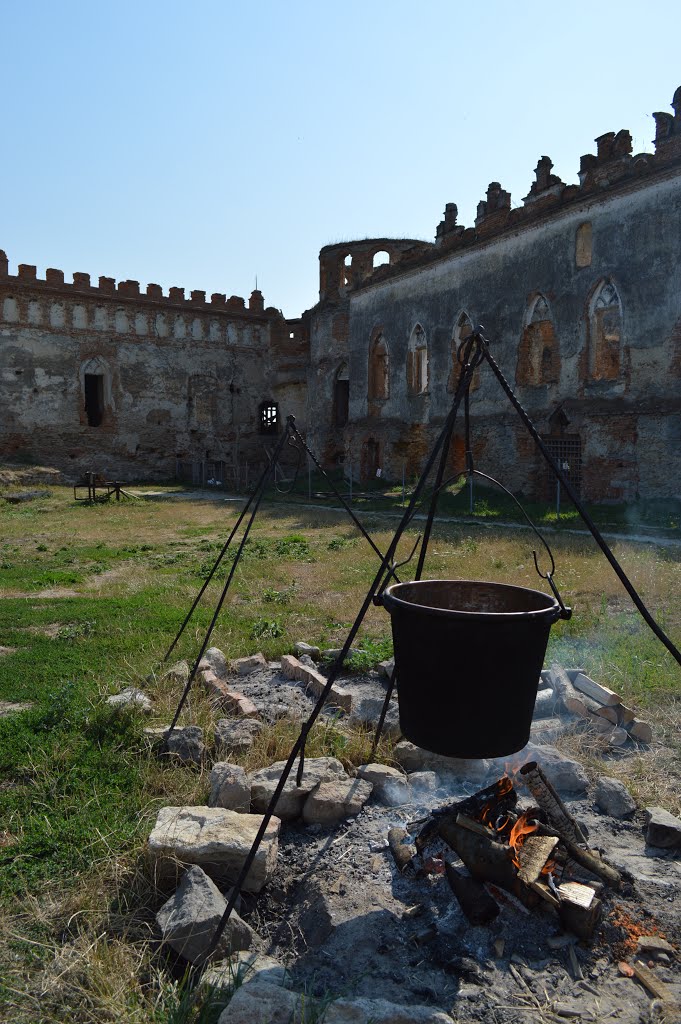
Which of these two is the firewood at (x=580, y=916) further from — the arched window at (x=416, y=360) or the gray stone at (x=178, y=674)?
the arched window at (x=416, y=360)

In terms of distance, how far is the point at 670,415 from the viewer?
16.7 m

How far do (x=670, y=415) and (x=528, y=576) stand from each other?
877 centimetres

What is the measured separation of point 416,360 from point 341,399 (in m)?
6.33

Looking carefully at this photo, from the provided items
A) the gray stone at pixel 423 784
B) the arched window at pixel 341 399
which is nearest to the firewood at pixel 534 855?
the gray stone at pixel 423 784

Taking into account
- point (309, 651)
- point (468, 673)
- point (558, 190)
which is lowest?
point (309, 651)

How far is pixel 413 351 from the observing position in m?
25.5

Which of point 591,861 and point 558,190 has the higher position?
point 558,190

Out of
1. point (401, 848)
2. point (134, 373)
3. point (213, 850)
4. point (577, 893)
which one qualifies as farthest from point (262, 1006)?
point (134, 373)

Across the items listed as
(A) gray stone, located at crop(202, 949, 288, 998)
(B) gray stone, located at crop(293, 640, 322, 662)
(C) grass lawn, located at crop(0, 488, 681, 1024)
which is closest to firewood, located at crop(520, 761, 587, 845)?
(C) grass lawn, located at crop(0, 488, 681, 1024)

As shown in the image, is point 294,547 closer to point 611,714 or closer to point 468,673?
point 611,714

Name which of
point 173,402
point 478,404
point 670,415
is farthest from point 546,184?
point 173,402

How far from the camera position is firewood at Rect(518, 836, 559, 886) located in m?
3.23

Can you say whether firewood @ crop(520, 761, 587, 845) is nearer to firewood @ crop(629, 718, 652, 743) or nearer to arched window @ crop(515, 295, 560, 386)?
firewood @ crop(629, 718, 652, 743)

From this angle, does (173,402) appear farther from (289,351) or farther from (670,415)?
(670,415)
